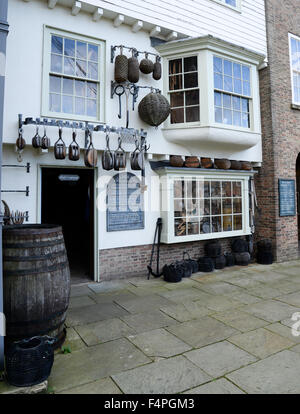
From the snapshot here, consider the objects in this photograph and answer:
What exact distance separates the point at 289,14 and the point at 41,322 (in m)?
9.59

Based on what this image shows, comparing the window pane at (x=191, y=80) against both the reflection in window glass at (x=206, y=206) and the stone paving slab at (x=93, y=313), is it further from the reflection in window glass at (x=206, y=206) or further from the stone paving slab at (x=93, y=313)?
the stone paving slab at (x=93, y=313)

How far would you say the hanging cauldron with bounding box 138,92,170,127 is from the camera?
18.0 feet

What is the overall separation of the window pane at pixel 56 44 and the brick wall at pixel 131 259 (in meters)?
3.81

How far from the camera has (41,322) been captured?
2730 mm

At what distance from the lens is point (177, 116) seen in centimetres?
622

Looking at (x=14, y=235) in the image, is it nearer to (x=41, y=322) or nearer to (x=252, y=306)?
(x=41, y=322)

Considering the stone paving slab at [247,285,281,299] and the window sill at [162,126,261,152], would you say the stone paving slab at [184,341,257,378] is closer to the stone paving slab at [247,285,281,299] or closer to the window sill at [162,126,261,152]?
the stone paving slab at [247,285,281,299]

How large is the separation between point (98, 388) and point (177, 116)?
5.40 meters

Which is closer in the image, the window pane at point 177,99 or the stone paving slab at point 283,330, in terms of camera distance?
the stone paving slab at point 283,330

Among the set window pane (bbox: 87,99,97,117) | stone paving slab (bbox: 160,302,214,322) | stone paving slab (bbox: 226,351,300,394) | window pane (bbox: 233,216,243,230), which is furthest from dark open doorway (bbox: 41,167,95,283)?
stone paving slab (bbox: 226,351,300,394)

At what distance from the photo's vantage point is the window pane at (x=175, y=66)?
20.3ft

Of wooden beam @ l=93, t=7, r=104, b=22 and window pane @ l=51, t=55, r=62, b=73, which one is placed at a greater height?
wooden beam @ l=93, t=7, r=104, b=22

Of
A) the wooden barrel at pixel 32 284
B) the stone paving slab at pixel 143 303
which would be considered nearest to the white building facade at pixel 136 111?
the stone paving slab at pixel 143 303

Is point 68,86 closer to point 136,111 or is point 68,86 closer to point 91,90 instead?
point 91,90
